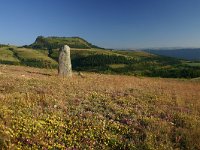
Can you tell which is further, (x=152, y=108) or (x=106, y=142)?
(x=152, y=108)

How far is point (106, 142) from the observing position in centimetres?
1112

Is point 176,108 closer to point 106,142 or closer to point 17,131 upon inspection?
point 106,142

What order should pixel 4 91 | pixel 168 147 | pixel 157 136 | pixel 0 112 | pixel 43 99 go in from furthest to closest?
pixel 4 91, pixel 43 99, pixel 0 112, pixel 157 136, pixel 168 147

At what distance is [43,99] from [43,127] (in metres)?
4.30

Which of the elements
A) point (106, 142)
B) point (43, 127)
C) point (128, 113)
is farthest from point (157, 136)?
point (43, 127)

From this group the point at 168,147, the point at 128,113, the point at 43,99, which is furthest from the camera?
the point at 43,99

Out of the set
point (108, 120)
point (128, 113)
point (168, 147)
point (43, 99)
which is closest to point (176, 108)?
point (128, 113)

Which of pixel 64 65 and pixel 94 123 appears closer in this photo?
pixel 94 123

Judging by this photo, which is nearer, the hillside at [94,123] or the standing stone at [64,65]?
the hillside at [94,123]

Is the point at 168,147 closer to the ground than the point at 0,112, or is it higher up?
closer to the ground

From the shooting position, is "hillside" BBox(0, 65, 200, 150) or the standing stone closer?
"hillside" BBox(0, 65, 200, 150)

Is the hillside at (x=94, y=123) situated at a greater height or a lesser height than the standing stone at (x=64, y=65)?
lesser

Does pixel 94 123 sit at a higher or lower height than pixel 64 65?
lower

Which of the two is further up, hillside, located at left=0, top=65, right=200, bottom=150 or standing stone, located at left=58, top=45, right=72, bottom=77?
standing stone, located at left=58, top=45, right=72, bottom=77
